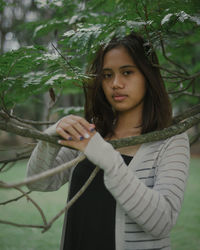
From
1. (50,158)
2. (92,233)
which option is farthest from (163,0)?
(92,233)

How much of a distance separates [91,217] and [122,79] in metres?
0.82

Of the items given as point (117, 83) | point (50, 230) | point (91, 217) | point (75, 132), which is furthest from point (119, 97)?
point (50, 230)

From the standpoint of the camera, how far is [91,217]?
1692mm

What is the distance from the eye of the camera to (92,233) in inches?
65.8

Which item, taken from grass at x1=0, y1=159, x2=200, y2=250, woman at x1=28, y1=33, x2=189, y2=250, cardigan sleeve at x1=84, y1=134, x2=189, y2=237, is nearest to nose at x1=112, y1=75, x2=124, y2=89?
woman at x1=28, y1=33, x2=189, y2=250

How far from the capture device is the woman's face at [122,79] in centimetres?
168

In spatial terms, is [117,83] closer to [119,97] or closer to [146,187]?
[119,97]

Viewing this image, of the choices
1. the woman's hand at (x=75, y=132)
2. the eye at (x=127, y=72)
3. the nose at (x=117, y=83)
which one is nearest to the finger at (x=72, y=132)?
the woman's hand at (x=75, y=132)

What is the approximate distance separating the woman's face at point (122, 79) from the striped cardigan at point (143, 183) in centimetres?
30

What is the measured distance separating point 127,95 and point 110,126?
14.9 inches

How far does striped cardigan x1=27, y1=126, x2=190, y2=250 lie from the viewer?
124 centimetres

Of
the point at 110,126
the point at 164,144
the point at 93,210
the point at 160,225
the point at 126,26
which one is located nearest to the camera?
the point at 126,26

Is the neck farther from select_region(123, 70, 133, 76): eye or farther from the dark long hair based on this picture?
select_region(123, 70, 133, 76): eye

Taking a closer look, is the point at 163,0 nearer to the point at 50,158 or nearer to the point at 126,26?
the point at 126,26
